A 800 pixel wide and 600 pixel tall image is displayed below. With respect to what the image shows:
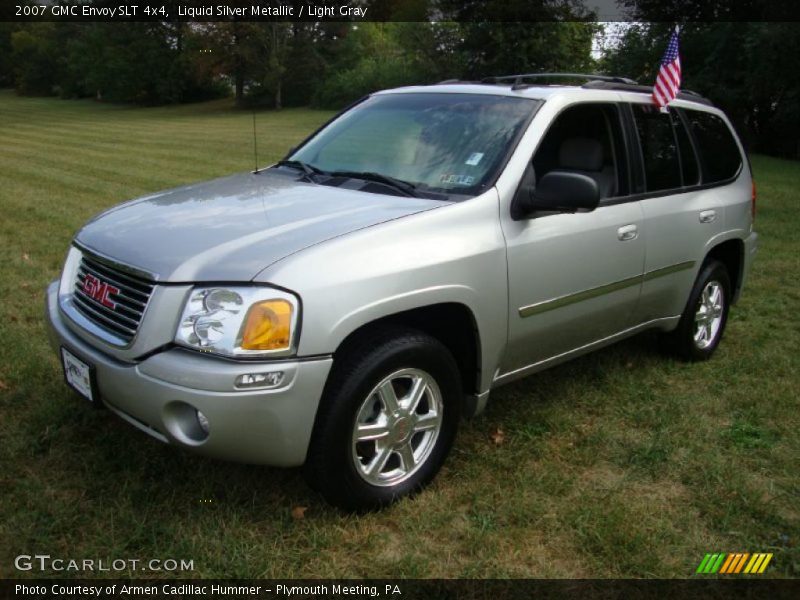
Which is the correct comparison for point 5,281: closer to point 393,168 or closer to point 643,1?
point 393,168

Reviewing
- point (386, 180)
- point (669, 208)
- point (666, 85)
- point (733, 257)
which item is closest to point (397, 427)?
point (386, 180)

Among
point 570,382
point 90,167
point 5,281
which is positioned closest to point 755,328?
point 570,382

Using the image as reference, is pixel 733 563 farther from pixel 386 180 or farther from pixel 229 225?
pixel 229 225

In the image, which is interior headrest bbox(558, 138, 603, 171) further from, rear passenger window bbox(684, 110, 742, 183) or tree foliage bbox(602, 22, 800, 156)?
tree foliage bbox(602, 22, 800, 156)

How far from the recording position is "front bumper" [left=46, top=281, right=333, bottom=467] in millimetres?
2520

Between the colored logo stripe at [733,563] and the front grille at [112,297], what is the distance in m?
2.40

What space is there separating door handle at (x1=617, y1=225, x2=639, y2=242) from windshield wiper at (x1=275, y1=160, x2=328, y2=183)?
63.3 inches

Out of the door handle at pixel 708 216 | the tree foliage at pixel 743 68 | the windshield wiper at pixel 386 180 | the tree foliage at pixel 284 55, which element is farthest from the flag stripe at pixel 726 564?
the tree foliage at pixel 284 55

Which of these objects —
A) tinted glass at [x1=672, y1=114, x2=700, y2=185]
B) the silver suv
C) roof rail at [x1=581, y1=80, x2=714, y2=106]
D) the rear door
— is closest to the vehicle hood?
the silver suv

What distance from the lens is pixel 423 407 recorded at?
3158mm

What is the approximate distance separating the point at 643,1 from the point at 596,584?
109 feet

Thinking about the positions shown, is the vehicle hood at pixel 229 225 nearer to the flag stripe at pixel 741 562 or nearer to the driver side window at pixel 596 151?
the driver side window at pixel 596 151

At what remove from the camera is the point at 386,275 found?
278 cm

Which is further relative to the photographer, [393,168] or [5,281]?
[5,281]
